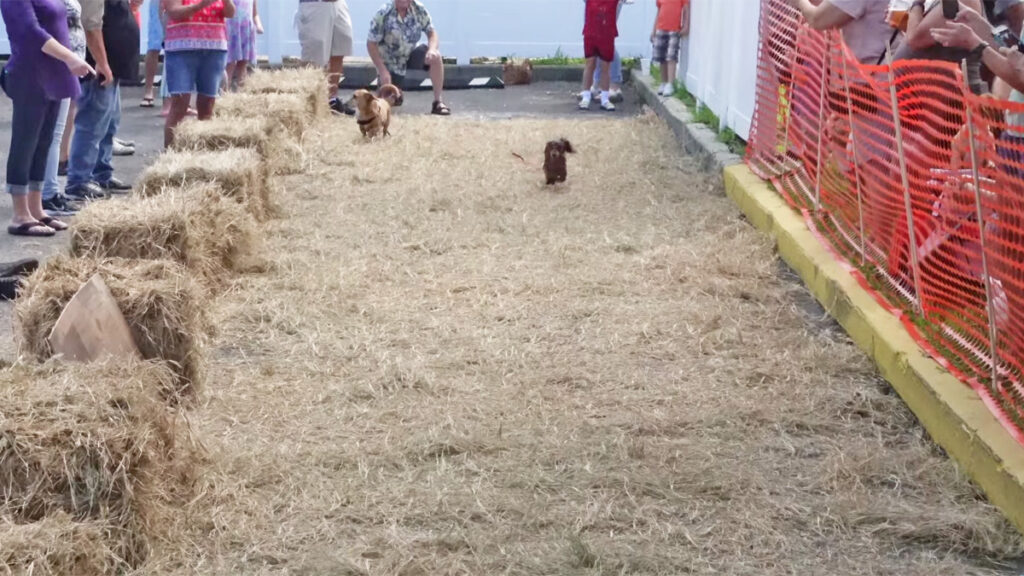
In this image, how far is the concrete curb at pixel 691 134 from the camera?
10.5 m

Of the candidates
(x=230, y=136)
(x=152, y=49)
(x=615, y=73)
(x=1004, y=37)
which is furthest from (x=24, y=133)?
(x=615, y=73)

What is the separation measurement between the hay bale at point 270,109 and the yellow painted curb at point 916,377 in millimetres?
4505

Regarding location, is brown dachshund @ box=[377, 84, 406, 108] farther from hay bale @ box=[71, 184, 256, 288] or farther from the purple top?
hay bale @ box=[71, 184, 256, 288]

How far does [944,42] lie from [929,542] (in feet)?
7.94

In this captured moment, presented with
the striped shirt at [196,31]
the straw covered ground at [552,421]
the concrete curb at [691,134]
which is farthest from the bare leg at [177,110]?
the concrete curb at [691,134]

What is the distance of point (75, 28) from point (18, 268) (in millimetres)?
2128

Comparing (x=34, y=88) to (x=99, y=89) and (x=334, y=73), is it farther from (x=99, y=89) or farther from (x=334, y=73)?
(x=334, y=73)

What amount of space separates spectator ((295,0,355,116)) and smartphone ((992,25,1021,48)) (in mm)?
8883

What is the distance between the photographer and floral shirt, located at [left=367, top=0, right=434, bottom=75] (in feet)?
47.7

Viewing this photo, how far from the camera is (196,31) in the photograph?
958 cm

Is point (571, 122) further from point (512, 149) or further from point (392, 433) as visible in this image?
point (392, 433)

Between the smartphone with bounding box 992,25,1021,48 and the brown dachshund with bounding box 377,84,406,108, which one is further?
the brown dachshund with bounding box 377,84,406,108

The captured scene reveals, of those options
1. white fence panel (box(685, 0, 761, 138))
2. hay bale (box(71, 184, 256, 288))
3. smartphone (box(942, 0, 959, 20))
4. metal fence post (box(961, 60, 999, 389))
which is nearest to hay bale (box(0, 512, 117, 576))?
hay bale (box(71, 184, 256, 288))

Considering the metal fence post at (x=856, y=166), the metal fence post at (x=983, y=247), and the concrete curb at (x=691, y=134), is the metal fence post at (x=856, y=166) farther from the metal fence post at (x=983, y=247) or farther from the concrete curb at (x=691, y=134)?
the concrete curb at (x=691, y=134)
